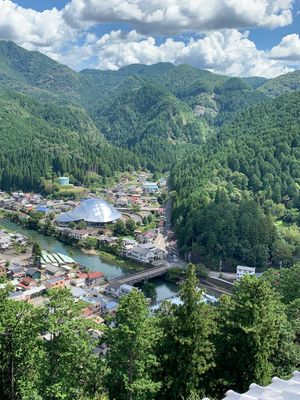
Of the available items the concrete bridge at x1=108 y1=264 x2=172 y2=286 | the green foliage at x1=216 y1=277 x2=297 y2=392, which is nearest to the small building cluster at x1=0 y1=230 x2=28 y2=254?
the concrete bridge at x1=108 y1=264 x2=172 y2=286

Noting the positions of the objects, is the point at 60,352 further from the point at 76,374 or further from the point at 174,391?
the point at 174,391

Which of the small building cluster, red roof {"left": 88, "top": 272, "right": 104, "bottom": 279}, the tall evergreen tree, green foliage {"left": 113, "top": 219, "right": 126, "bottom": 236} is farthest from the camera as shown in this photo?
green foliage {"left": 113, "top": 219, "right": 126, "bottom": 236}

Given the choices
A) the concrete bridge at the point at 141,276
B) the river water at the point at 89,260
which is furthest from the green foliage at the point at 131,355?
the concrete bridge at the point at 141,276

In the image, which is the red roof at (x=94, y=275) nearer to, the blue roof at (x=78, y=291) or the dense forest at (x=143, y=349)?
the blue roof at (x=78, y=291)

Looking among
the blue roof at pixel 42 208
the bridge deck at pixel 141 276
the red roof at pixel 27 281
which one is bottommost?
the bridge deck at pixel 141 276

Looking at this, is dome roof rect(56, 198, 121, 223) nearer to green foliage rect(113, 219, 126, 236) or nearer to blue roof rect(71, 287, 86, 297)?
green foliage rect(113, 219, 126, 236)

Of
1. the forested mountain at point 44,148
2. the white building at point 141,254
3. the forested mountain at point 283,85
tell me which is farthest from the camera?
the forested mountain at point 283,85
